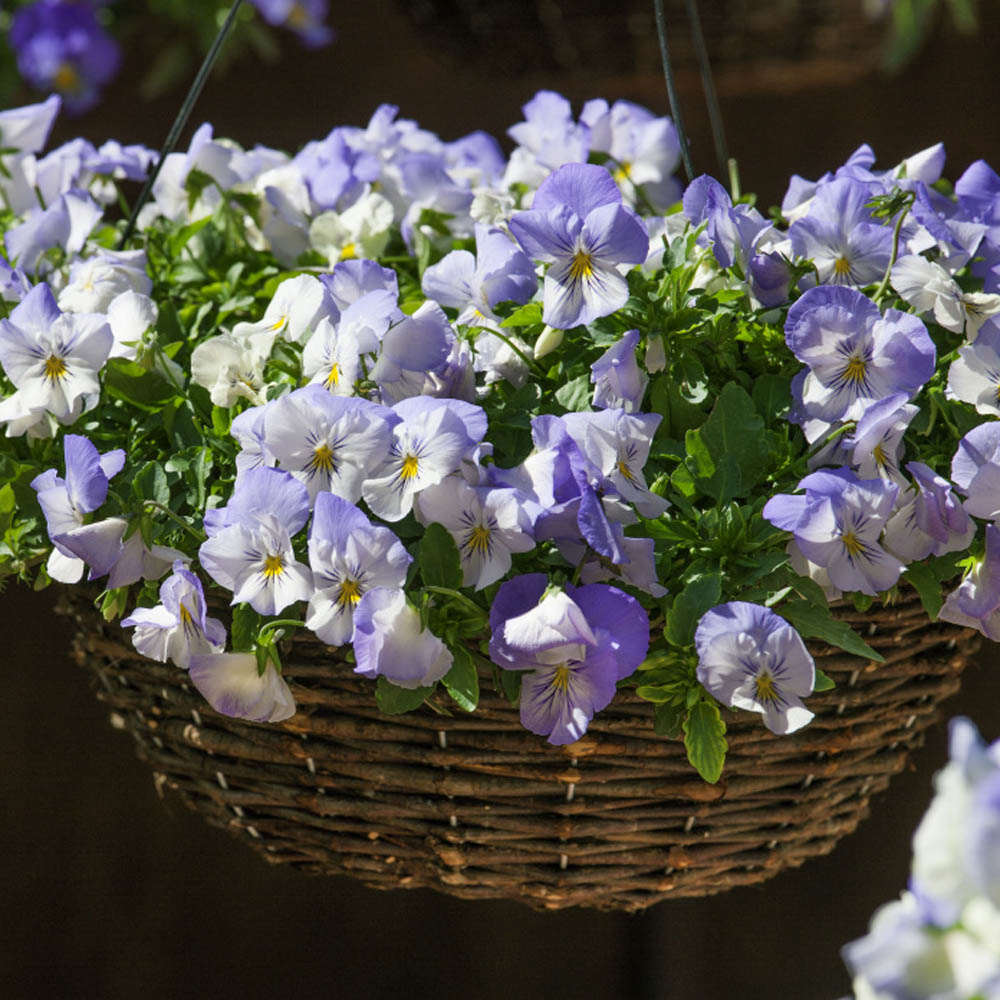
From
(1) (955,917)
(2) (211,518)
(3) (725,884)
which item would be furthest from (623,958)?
(1) (955,917)

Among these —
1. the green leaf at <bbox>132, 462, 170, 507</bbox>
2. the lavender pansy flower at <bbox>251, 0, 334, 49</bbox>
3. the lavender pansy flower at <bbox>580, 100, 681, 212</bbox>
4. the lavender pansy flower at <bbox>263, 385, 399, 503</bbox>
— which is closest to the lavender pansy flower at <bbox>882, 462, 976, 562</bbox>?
the lavender pansy flower at <bbox>263, 385, 399, 503</bbox>

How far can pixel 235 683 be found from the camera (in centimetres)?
52

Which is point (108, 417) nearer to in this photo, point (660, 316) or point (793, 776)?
point (660, 316)

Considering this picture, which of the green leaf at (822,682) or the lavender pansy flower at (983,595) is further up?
the lavender pansy flower at (983,595)

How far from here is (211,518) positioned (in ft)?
1.71

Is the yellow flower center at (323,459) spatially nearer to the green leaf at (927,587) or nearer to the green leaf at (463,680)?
the green leaf at (463,680)

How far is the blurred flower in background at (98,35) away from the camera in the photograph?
1.39 metres

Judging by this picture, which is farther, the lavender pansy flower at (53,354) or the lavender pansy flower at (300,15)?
the lavender pansy flower at (300,15)

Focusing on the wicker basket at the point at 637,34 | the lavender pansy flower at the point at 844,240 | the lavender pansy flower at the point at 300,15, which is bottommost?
the lavender pansy flower at the point at 844,240

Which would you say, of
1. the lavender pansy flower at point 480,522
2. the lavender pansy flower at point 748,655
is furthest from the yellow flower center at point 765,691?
the lavender pansy flower at point 480,522

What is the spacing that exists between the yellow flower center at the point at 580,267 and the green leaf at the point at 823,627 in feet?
0.54

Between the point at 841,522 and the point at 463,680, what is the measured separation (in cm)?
16

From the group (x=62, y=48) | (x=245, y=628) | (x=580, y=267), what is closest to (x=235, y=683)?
(x=245, y=628)

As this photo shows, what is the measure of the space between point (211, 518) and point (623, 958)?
3.88 feet
